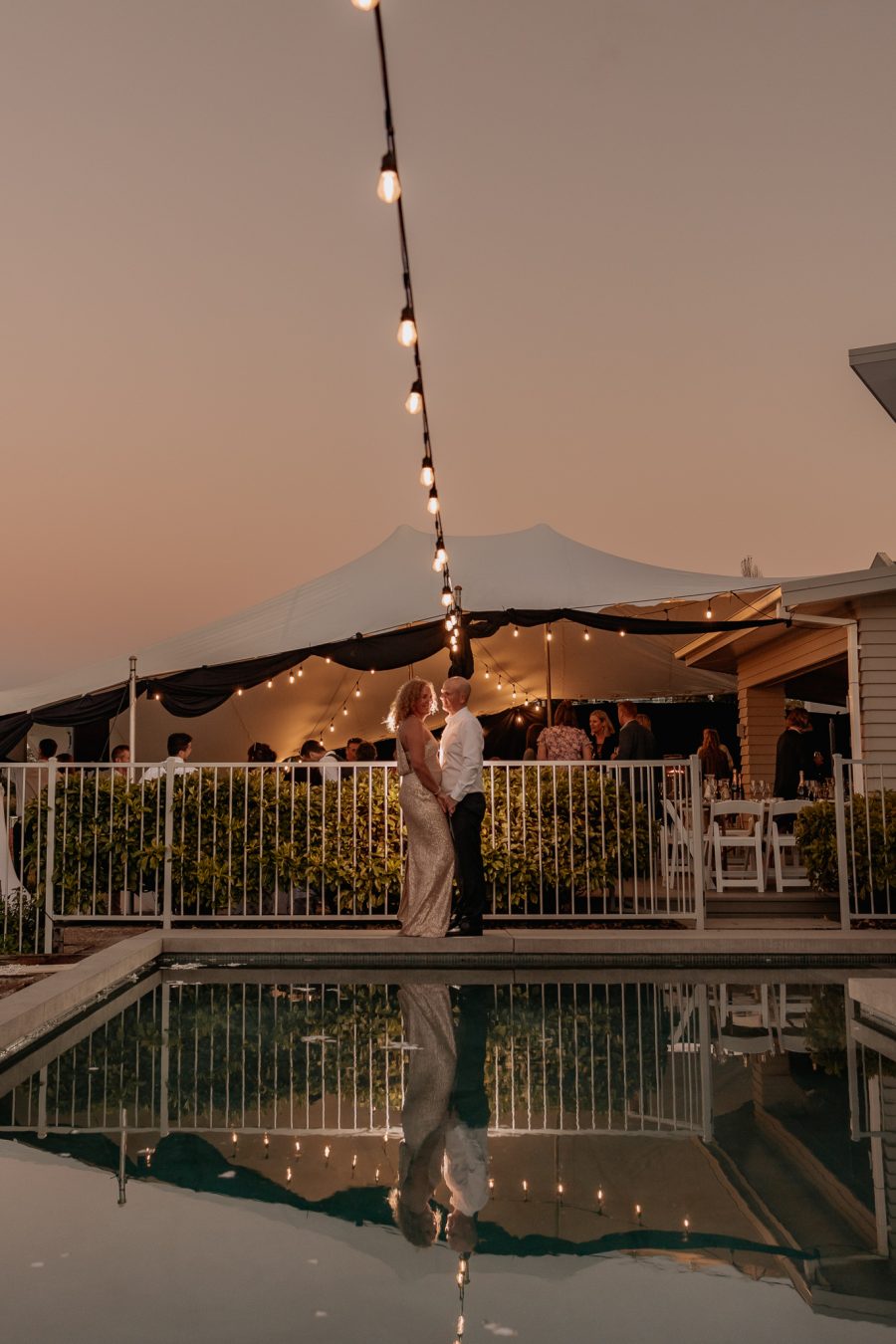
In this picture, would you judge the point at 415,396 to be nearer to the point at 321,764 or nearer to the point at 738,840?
the point at 321,764

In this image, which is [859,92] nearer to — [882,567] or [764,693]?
[882,567]

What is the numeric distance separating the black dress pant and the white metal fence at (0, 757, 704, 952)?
73 cm

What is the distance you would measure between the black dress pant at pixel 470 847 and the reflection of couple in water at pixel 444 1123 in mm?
1652

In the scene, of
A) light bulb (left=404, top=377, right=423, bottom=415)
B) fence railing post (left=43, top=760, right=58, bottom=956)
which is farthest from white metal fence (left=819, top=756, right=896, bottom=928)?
fence railing post (left=43, top=760, right=58, bottom=956)

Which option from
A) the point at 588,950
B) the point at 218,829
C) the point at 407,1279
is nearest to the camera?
the point at 407,1279

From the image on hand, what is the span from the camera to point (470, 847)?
8352 millimetres

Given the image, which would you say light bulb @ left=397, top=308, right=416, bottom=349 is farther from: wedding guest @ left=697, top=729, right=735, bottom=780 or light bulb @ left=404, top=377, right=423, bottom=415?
wedding guest @ left=697, top=729, right=735, bottom=780

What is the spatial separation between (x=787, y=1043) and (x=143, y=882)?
5523 millimetres

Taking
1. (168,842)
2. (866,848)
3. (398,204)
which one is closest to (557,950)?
(866,848)

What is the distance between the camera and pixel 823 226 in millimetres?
12695

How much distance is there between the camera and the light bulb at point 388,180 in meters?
6.16

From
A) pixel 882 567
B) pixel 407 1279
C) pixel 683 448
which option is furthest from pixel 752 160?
pixel 407 1279

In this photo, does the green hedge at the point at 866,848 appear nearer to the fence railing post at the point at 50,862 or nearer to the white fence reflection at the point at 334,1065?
the white fence reflection at the point at 334,1065

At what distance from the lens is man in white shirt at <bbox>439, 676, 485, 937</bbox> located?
27.2 feet
